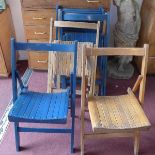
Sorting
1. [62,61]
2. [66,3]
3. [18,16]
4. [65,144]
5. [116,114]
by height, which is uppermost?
[66,3]

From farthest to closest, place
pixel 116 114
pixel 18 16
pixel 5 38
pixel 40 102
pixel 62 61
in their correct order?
pixel 18 16
pixel 5 38
pixel 62 61
pixel 40 102
pixel 116 114

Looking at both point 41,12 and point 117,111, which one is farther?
point 41,12

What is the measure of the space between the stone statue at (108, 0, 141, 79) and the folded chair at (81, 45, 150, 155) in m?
1.09

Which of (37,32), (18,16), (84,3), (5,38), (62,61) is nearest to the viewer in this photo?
(62,61)

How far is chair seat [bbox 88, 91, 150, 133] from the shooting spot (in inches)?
60.0

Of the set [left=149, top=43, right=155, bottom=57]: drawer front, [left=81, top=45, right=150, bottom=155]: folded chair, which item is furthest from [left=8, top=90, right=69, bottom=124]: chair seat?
[left=149, top=43, right=155, bottom=57]: drawer front

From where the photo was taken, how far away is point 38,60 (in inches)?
113

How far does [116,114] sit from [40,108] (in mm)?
527

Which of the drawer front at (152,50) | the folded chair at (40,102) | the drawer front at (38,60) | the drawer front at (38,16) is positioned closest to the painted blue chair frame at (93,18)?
the drawer front at (38,16)

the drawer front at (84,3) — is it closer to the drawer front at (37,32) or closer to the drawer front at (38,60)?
the drawer front at (37,32)

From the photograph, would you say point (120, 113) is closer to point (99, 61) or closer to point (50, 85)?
point (50, 85)

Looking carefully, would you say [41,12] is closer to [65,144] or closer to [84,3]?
[84,3]

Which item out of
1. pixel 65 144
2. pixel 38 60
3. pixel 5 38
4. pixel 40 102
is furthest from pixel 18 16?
pixel 65 144

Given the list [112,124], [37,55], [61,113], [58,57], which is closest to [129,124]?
[112,124]
